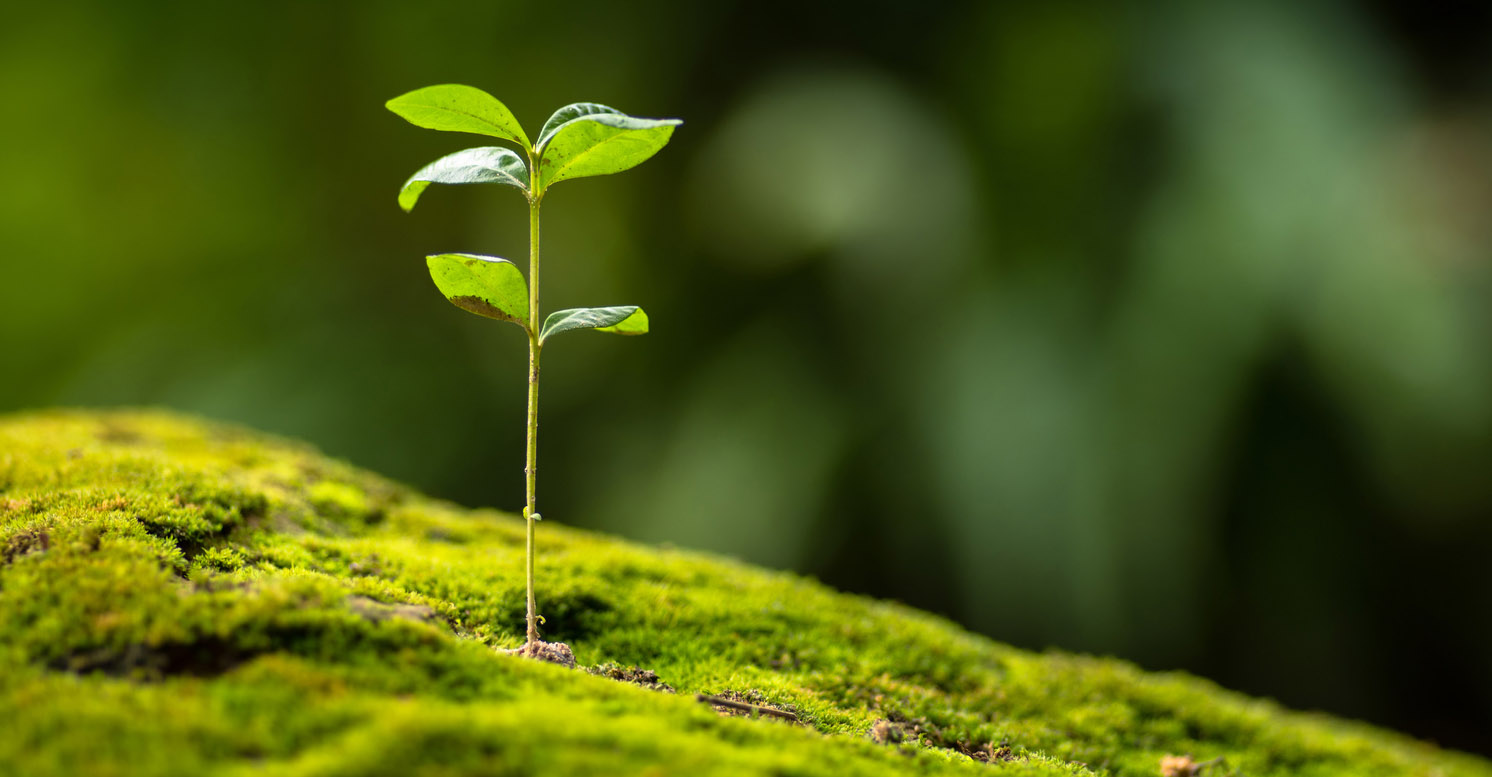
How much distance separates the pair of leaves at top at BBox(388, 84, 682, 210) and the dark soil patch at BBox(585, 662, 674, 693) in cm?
126

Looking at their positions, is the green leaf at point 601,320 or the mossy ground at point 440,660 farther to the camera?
the green leaf at point 601,320

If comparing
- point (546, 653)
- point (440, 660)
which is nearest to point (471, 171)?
point (440, 660)

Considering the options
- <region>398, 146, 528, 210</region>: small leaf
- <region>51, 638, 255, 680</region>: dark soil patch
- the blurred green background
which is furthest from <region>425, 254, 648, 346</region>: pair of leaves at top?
the blurred green background

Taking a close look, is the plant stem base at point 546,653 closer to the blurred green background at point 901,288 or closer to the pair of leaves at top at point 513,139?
the pair of leaves at top at point 513,139

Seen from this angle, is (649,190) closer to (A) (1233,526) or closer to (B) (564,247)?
(B) (564,247)

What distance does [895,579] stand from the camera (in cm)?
672

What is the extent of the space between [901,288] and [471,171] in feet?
16.3

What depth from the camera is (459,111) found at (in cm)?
199

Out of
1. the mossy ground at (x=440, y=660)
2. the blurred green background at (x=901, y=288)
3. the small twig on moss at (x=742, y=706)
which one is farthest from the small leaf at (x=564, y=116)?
the blurred green background at (x=901, y=288)

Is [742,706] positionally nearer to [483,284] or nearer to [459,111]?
[483,284]

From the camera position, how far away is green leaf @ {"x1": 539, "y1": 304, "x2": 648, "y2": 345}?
79.4 inches

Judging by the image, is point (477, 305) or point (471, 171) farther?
point (477, 305)

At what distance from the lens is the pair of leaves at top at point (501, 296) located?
199 centimetres

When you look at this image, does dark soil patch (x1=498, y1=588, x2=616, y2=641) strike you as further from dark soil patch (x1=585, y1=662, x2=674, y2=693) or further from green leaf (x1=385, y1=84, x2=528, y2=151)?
green leaf (x1=385, y1=84, x2=528, y2=151)
